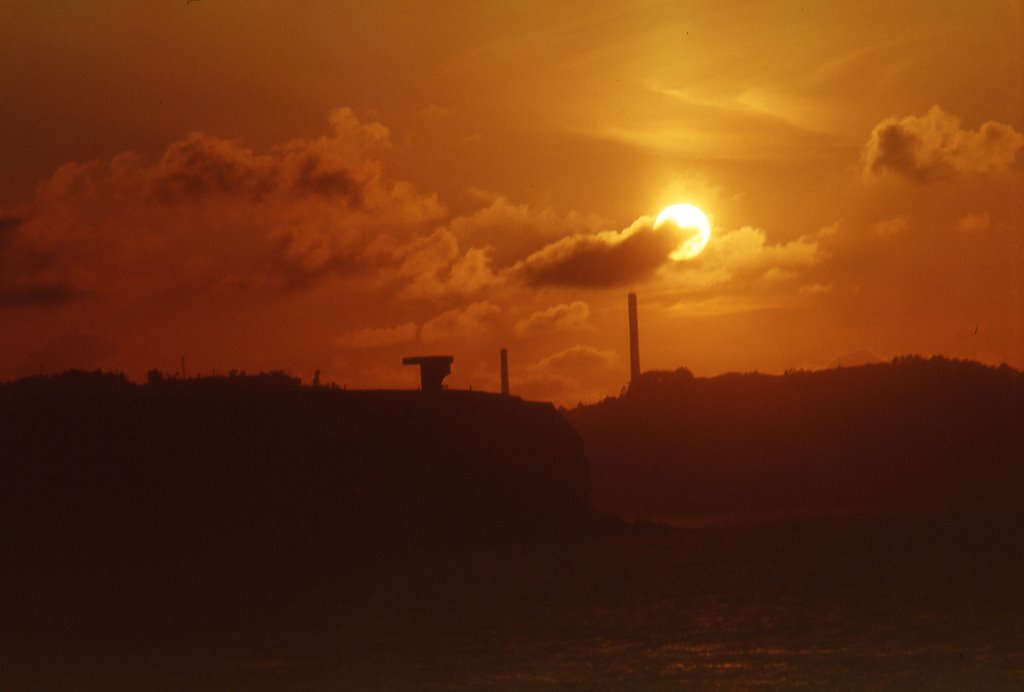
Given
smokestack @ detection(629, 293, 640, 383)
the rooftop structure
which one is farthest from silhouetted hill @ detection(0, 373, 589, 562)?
smokestack @ detection(629, 293, 640, 383)

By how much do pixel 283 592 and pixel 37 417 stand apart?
17644mm

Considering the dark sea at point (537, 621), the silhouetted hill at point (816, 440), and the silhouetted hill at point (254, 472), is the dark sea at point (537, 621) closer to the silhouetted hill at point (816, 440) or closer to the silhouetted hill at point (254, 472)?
the silhouetted hill at point (254, 472)

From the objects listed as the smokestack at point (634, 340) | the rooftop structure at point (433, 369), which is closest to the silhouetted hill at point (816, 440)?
the smokestack at point (634, 340)

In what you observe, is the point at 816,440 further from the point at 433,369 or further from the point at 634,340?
the point at 433,369

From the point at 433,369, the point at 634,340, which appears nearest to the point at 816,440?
the point at 634,340

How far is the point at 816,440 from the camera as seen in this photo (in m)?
147

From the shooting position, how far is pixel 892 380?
151 meters

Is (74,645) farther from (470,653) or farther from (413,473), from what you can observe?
(413,473)

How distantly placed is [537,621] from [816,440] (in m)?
100

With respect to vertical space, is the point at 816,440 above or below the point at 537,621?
above

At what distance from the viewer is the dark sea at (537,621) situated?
38.9 metres

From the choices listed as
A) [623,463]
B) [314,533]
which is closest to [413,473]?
[314,533]

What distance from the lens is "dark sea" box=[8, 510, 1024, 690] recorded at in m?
38.9

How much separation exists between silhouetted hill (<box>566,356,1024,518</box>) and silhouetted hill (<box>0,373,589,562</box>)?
203ft
